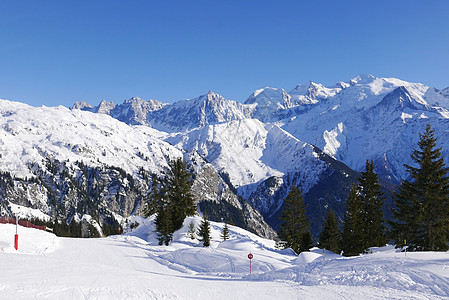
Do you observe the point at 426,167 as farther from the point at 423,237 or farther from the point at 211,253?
the point at 211,253

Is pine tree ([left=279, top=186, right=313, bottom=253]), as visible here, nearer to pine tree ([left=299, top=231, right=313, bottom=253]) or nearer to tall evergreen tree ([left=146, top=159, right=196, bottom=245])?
pine tree ([left=299, top=231, right=313, bottom=253])

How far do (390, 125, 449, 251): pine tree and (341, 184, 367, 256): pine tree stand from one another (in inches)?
426

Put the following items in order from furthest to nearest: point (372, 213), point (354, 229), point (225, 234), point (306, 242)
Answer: point (225, 234) < point (306, 242) < point (372, 213) < point (354, 229)

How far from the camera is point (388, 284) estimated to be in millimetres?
15875

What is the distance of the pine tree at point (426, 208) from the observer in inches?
1220

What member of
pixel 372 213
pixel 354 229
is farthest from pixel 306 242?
pixel 372 213

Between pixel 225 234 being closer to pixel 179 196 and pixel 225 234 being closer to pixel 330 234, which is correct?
pixel 179 196

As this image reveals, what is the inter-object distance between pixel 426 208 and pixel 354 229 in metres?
14.6

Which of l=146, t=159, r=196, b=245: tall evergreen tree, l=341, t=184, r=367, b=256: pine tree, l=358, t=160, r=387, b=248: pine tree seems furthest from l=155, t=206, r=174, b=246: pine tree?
l=358, t=160, r=387, b=248: pine tree

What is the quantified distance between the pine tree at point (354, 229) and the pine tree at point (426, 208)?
35.5 feet

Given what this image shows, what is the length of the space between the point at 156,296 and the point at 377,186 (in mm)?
44374

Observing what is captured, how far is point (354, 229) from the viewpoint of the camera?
44.7 metres

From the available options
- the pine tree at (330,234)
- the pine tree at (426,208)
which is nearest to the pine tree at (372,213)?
the pine tree at (330,234)

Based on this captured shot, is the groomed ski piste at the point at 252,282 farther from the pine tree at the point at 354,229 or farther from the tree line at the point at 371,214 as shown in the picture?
the pine tree at the point at 354,229
